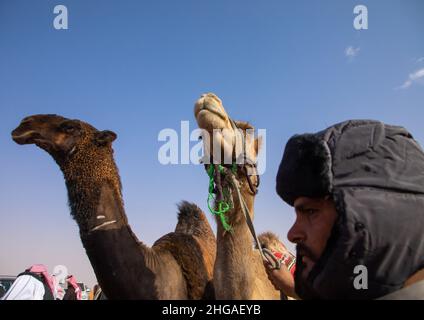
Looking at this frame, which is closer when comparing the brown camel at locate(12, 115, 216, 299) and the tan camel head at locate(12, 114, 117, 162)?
the brown camel at locate(12, 115, 216, 299)

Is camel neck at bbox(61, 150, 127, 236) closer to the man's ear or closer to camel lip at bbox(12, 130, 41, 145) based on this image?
the man's ear

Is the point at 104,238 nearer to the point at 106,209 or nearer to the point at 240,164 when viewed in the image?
the point at 106,209

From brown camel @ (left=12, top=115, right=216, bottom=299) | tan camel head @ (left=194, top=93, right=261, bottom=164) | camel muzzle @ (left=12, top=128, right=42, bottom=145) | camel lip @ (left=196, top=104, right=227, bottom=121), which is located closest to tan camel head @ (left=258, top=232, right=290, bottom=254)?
brown camel @ (left=12, top=115, right=216, bottom=299)

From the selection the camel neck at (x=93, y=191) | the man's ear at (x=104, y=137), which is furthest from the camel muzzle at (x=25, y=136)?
the man's ear at (x=104, y=137)

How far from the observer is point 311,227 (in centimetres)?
109

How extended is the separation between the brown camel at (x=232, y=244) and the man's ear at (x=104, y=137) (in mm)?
1227

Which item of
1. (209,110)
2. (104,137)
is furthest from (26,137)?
(209,110)

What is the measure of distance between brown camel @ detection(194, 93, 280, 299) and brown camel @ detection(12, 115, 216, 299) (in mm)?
724

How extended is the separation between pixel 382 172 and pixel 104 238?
9.50 feet

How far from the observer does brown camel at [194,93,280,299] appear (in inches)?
118

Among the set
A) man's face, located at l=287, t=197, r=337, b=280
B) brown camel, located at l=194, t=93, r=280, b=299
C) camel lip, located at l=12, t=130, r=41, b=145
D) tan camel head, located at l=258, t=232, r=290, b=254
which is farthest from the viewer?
tan camel head, located at l=258, t=232, r=290, b=254

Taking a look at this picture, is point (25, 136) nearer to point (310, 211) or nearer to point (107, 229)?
point (107, 229)
